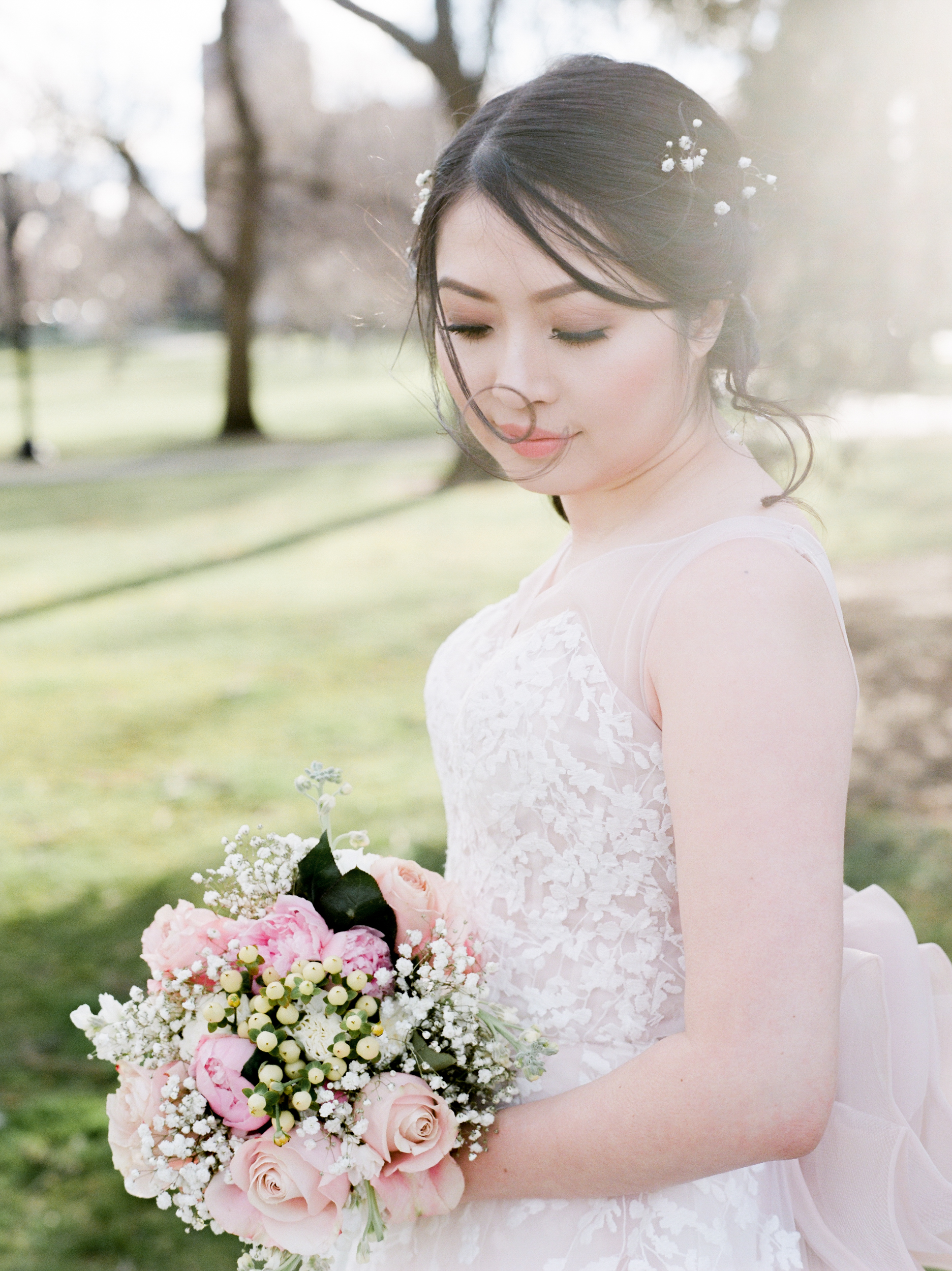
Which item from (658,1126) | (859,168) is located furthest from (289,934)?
→ (859,168)

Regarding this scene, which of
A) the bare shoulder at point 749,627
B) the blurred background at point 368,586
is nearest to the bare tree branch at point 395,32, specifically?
the blurred background at point 368,586

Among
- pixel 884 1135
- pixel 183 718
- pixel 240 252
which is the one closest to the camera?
pixel 884 1135

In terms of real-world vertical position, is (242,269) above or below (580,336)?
below

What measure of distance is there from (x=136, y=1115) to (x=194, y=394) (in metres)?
44.4

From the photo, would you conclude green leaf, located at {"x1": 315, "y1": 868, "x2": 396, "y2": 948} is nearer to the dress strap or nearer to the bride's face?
the dress strap

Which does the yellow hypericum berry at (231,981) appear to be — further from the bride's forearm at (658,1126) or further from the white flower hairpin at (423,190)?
the white flower hairpin at (423,190)

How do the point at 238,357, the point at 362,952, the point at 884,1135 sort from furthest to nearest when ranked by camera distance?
the point at 238,357 < the point at 884,1135 < the point at 362,952

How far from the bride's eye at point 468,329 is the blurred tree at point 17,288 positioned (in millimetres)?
22685

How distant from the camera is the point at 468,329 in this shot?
1.65 m

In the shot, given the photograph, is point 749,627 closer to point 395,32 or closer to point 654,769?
point 654,769

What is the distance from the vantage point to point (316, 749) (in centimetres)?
701

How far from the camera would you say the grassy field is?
3928 millimetres

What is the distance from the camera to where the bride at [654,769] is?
4.39ft

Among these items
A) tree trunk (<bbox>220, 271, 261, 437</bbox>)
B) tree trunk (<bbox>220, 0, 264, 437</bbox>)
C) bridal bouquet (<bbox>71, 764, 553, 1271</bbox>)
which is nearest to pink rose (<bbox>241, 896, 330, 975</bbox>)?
bridal bouquet (<bbox>71, 764, 553, 1271</bbox>)
